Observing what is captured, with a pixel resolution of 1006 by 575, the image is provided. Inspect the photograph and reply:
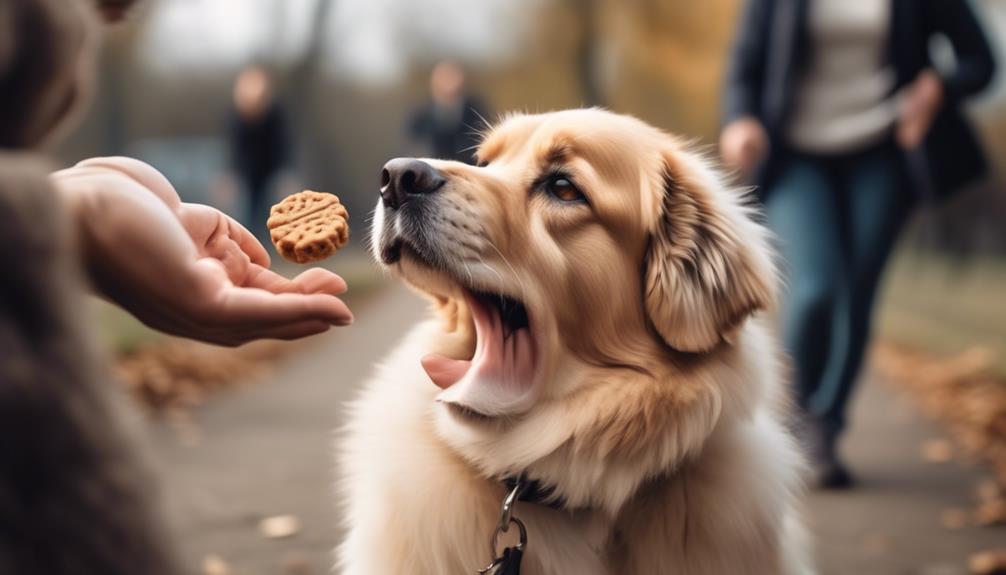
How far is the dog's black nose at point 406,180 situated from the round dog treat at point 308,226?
214mm

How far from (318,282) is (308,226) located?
0.49 m

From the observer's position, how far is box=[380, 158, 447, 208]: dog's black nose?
230 cm

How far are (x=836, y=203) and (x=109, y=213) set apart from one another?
387 centimetres

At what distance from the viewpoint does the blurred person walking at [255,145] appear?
Answer: 1091cm

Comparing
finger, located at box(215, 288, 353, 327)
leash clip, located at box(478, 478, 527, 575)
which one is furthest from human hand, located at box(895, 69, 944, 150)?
finger, located at box(215, 288, 353, 327)

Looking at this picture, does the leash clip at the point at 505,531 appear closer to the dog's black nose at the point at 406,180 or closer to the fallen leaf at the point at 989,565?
the dog's black nose at the point at 406,180

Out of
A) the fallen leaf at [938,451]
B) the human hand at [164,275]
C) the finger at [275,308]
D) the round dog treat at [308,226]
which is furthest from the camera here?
the fallen leaf at [938,451]

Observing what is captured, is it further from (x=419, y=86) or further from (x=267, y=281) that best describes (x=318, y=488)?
(x=419, y=86)

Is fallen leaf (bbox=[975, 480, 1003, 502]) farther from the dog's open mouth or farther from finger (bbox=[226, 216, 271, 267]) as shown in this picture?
finger (bbox=[226, 216, 271, 267])

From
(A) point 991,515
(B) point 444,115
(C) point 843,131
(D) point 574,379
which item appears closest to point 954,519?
(A) point 991,515

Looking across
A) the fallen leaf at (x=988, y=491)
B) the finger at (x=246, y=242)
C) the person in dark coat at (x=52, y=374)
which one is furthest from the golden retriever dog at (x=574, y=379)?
the fallen leaf at (x=988, y=491)

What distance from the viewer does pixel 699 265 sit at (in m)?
2.46

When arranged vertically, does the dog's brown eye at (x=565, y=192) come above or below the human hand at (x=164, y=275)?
below

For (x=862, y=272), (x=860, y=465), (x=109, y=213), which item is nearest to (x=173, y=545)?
(x=109, y=213)
